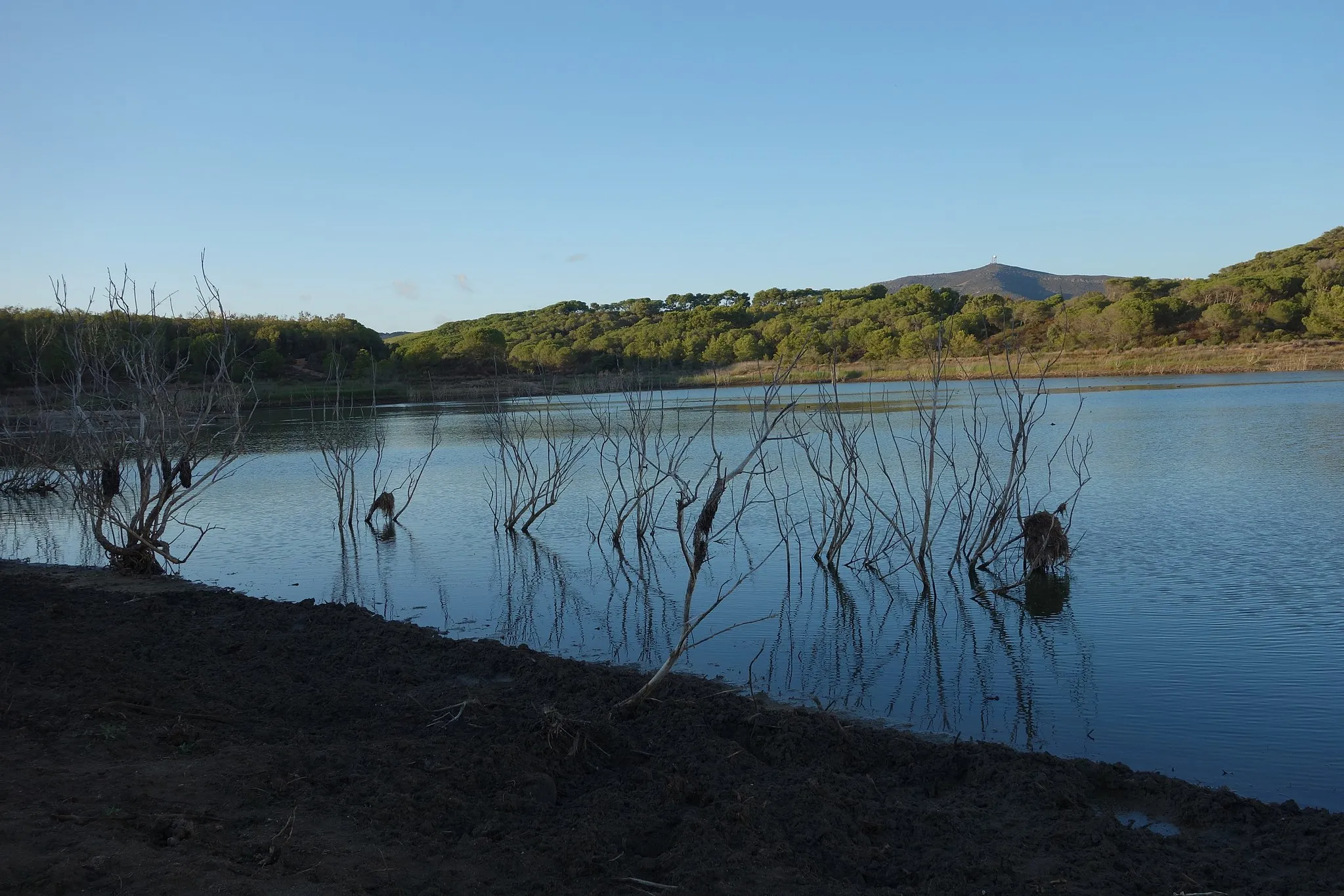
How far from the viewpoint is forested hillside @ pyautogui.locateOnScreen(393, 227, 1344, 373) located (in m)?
59.9

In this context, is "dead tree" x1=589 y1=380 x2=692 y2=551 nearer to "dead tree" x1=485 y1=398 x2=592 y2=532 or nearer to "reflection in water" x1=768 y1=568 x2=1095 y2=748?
"dead tree" x1=485 y1=398 x2=592 y2=532

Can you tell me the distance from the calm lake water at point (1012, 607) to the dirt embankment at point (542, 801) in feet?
4.43

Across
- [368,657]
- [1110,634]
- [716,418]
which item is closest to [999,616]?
[1110,634]

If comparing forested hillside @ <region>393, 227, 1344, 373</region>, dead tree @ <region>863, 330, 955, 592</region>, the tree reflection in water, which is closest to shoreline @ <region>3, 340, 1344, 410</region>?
forested hillside @ <region>393, 227, 1344, 373</region>

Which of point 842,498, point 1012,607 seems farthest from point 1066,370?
point 1012,607

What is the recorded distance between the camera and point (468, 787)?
16.1 feet

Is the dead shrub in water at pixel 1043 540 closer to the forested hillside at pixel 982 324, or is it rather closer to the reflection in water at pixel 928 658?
the reflection in water at pixel 928 658

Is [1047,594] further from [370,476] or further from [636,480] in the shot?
[370,476]

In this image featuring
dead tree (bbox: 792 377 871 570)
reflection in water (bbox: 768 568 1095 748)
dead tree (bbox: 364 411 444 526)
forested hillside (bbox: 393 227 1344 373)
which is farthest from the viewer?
forested hillside (bbox: 393 227 1344 373)

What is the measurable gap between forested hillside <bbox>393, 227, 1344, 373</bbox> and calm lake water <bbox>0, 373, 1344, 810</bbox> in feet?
95.3

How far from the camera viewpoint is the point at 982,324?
67938 mm

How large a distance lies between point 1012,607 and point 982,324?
6133cm

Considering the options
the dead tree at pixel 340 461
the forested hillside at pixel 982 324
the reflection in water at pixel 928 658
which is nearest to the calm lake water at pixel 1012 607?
the reflection in water at pixel 928 658

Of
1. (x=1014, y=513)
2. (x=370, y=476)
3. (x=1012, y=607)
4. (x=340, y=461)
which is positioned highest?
(x=340, y=461)
